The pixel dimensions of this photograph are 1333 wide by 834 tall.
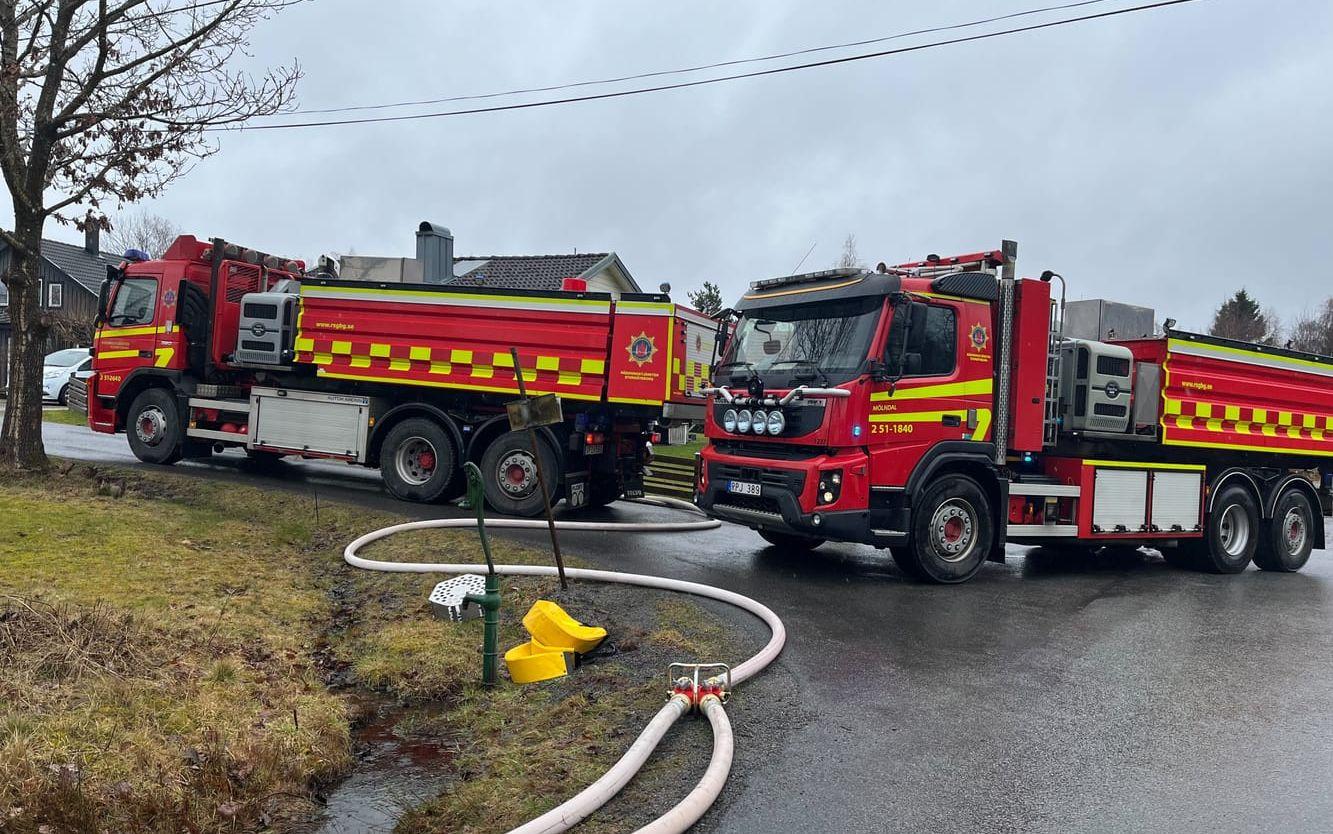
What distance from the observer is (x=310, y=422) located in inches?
486

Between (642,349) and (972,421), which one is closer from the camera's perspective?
(972,421)

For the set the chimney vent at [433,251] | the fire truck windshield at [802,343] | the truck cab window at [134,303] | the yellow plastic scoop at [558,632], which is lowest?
the yellow plastic scoop at [558,632]

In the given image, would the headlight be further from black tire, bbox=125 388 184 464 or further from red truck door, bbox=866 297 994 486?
black tire, bbox=125 388 184 464

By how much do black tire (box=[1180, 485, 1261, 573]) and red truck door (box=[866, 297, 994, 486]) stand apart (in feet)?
12.4

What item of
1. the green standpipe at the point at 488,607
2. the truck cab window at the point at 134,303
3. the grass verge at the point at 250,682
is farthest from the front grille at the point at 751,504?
the truck cab window at the point at 134,303

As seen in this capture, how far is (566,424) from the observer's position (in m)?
10.9

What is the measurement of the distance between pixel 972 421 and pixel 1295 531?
5.75 meters

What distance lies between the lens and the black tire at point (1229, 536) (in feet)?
34.3

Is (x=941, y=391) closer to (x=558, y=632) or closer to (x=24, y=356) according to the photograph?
(x=558, y=632)

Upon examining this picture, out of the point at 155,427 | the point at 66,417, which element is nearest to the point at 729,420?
the point at 155,427

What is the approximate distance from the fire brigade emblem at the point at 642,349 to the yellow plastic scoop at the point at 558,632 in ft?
16.5

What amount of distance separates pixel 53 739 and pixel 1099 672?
18.5 feet

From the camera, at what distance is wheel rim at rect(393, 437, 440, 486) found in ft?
38.7

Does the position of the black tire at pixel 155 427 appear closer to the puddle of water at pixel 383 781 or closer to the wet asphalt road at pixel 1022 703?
the wet asphalt road at pixel 1022 703
